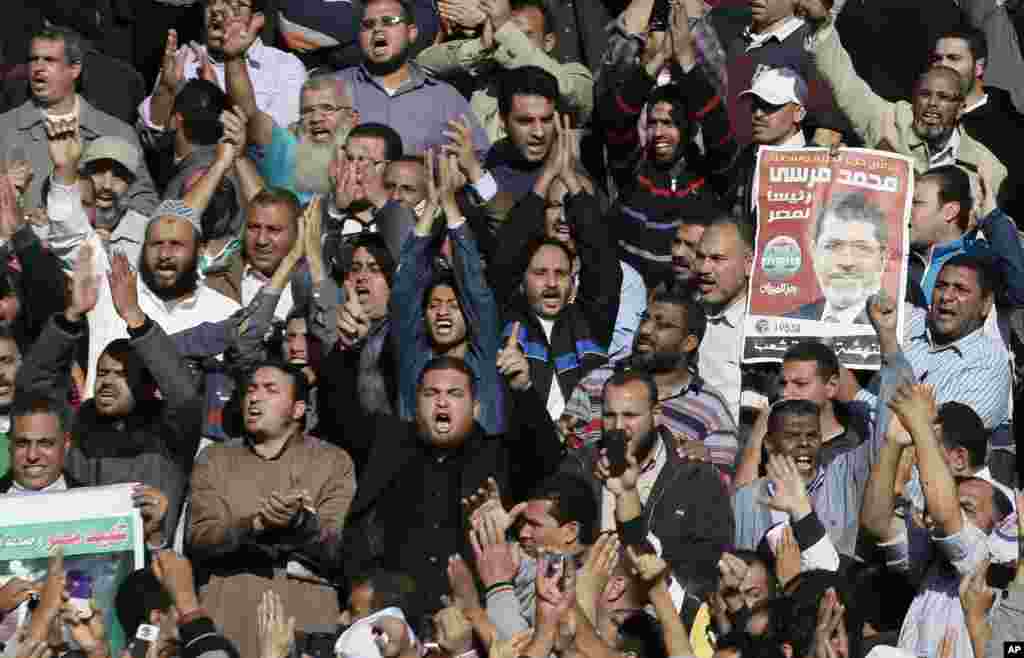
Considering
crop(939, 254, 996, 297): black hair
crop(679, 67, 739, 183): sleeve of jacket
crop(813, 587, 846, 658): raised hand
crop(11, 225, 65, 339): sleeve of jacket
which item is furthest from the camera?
crop(679, 67, 739, 183): sleeve of jacket

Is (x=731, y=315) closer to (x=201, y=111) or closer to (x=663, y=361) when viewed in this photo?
(x=663, y=361)

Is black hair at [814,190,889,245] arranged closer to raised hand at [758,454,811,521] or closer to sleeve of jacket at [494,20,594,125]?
sleeve of jacket at [494,20,594,125]

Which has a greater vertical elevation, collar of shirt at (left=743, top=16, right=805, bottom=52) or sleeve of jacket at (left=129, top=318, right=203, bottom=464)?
collar of shirt at (left=743, top=16, right=805, bottom=52)

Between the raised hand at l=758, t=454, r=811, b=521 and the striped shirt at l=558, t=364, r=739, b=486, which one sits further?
the striped shirt at l=558, t=364, r=739, b=486

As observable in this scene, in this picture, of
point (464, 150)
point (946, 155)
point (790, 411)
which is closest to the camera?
point (790, 411)

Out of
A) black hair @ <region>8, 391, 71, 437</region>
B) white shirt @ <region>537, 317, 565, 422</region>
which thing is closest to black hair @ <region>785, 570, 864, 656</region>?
white shirt @ <region>537, 317, 565, 422</region>

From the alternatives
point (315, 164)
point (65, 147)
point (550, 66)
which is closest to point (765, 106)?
point (550, 66)

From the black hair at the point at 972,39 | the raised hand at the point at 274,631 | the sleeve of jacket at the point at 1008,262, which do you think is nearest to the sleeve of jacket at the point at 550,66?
the black hair at the point at 972,39

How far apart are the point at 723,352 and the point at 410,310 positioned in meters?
1.67

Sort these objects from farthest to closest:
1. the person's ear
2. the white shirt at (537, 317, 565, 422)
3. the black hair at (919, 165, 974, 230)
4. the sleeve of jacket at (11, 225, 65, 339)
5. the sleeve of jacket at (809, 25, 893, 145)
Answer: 1. the sleeve of jacket at (809, 25, 893, 145)
2. the sleeve of jacket at (11, 225, 65, 339)
3. the black hair at (919, 165, 974, 230)
4. the white shirt at (537, 317, 565, 422)
5. the person's ear

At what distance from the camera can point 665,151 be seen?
16188mm

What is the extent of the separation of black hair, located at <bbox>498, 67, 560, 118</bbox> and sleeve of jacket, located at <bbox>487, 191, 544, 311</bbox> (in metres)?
0.76

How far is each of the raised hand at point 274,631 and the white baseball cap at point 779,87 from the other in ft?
15.6

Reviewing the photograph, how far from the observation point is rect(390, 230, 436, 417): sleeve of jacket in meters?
14.7
